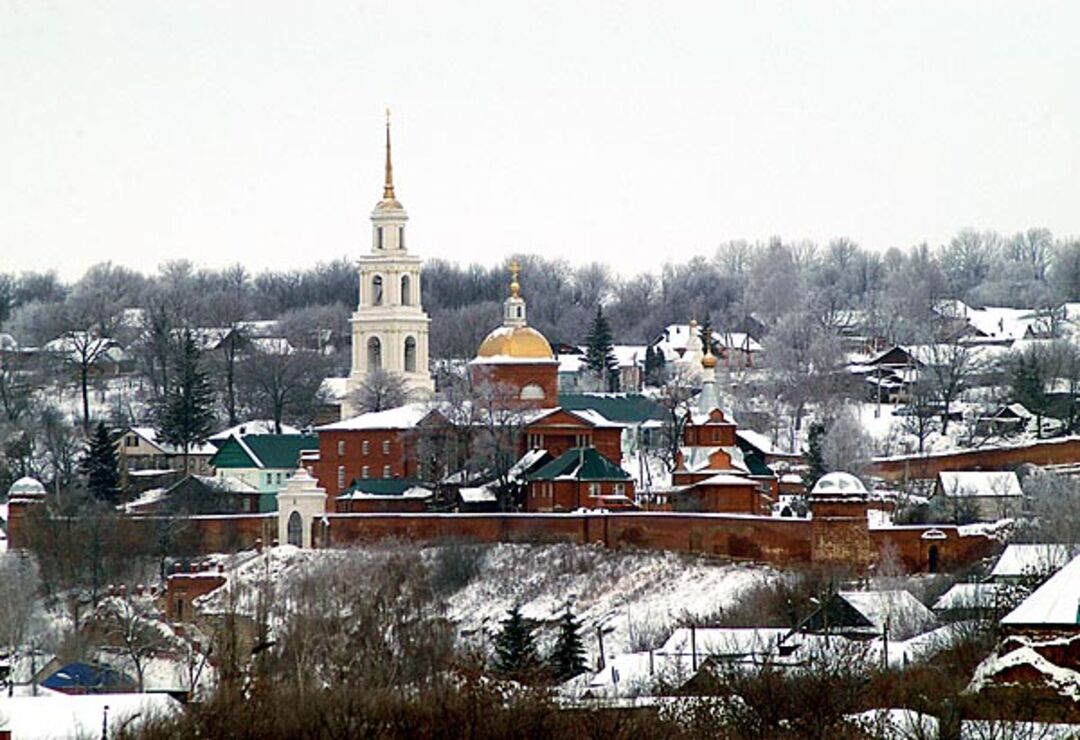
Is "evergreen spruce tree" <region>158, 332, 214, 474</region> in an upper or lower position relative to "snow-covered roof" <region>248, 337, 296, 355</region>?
lower

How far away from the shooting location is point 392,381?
289 feet

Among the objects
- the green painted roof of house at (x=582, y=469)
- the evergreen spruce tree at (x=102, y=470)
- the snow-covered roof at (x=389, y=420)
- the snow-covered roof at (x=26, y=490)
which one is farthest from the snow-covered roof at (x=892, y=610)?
the evergreen spruce tree at (x=102, y=470)

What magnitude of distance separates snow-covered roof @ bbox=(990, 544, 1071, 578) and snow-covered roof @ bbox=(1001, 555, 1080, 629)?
9.89 metres

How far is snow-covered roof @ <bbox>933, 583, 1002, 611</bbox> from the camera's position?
2223 inches

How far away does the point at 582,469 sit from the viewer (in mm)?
73750

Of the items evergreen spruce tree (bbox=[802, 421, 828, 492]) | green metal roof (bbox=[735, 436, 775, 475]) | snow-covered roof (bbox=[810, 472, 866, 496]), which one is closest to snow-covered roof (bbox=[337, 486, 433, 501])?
green metal roof (bbox=[735, 436, 775, 475])

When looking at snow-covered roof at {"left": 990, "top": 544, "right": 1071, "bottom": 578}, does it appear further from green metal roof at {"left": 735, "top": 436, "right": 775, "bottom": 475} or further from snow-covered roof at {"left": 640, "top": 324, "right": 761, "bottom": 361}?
snow-covered roof at {"left": 640, "top": 324, "right": 761, "bottom": 361}

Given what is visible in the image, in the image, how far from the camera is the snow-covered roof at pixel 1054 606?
46594 millimetres

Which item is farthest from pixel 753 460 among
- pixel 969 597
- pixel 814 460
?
pixel 969 597

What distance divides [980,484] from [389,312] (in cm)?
1917

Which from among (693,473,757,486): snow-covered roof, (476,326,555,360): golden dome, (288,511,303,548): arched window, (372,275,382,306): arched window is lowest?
(288,511,303,548): arched window

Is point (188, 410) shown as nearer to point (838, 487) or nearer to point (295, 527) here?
point (295, 527)

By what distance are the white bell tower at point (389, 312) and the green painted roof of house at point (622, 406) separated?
399 cm

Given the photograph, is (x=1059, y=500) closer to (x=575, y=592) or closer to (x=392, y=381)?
(x=575, y=592)
